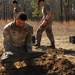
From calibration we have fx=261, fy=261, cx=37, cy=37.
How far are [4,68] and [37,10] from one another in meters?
37.0

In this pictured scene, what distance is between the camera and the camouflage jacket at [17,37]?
5879 millimetres

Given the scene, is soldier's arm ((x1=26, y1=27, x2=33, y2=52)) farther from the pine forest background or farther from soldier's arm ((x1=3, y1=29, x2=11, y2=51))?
the pine forest background

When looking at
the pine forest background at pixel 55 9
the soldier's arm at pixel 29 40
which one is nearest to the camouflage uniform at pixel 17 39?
the soldier's arm at pixel 29 40

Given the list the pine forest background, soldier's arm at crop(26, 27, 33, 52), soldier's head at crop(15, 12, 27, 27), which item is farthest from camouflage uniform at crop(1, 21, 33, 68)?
the pine forest background

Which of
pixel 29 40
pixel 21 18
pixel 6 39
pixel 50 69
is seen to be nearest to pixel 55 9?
pixel 29 40

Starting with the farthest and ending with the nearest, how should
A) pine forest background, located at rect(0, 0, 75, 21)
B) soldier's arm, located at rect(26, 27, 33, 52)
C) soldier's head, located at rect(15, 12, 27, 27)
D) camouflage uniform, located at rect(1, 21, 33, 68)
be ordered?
pine forest background, located at rect(0, 0, 75, 21) < soldier's arm, located at rect(26, 27, 33, 52) < camouflage uniform, located at rect(1, 21, 33, 68) < soldier's head, located at rect(15, 12, 27, 27)

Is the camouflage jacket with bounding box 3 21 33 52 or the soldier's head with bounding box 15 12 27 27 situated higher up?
the soldier's head with bounding box 15 12 27 27

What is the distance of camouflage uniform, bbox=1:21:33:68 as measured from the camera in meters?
5.88

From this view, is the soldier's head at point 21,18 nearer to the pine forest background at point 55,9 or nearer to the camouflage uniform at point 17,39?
the camouflage uniform at point 17,39

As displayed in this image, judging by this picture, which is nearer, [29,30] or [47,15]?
[29,30]

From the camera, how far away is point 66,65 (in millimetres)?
6020

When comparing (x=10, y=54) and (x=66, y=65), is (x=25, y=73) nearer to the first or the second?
(x=10, y=54)

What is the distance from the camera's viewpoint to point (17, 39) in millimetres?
6109

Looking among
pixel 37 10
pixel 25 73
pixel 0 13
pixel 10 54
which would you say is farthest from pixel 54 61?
pixel 0 13
